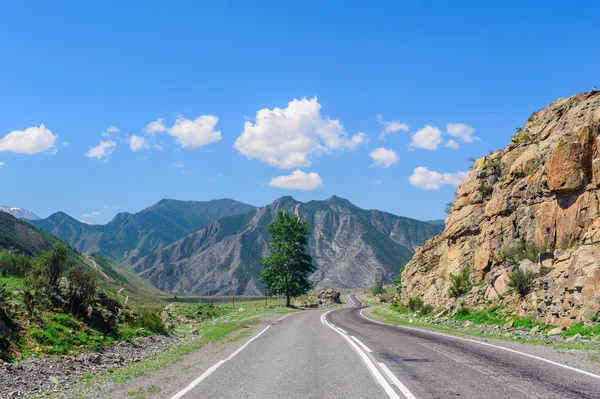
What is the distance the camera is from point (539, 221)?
1017 inches

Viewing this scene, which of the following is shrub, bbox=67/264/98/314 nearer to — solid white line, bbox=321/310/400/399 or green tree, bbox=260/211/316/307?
solid white line, bbox=321/310/400/399

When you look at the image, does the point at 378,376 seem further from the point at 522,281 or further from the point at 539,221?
the point at 539,221

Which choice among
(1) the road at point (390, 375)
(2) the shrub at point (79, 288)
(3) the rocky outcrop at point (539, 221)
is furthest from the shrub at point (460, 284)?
(2) the shrub at point (79, 288)

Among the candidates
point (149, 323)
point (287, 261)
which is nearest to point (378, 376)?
point (149, 323)

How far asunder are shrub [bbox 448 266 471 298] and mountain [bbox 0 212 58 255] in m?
74.2

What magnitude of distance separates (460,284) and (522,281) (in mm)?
8594

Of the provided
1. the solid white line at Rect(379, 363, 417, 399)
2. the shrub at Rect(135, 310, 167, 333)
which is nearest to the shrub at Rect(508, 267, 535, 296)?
the solid white line at Rect(379, 363, 417, 399)

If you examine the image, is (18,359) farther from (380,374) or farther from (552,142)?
(552,142)

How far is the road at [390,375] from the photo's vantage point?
754cm

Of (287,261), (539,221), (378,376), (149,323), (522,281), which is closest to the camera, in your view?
(378,376)

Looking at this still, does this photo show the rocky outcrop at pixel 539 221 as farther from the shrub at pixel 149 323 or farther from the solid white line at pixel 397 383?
the shrub at pixel 149 323

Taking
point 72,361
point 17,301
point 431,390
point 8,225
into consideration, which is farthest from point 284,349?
point 8,225

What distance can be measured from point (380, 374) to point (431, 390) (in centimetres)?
168

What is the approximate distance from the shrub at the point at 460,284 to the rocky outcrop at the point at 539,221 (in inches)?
14.7
